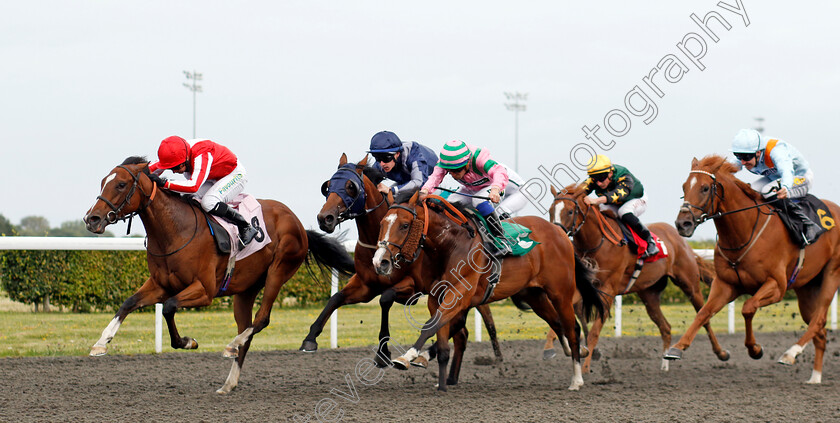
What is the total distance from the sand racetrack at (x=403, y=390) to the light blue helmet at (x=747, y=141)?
1.80 m

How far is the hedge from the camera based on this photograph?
8.27 meters

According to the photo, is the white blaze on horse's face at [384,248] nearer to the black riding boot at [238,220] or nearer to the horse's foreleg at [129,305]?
the black riding boot at [238,220]

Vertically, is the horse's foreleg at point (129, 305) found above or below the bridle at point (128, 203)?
below

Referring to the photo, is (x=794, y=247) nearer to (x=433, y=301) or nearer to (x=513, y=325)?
(x=433, y=301)

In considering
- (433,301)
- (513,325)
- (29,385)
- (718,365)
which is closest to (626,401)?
(433,301)

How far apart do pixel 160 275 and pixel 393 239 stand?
5.50 ft

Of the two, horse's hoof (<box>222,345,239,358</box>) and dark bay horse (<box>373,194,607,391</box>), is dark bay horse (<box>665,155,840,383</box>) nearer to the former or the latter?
dark bay horse (<box>373,194,607,391</box>)

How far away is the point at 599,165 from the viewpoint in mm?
7535

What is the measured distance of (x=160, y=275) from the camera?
5.43 m

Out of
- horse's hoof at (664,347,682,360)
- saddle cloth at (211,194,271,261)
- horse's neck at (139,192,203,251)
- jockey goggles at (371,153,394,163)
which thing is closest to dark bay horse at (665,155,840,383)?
horse's hoof at (664,347,682,360)

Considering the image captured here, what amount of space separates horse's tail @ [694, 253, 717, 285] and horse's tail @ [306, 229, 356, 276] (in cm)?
409

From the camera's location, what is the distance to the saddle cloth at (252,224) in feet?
19.1

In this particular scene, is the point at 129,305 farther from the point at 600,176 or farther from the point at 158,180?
the point at 600,176

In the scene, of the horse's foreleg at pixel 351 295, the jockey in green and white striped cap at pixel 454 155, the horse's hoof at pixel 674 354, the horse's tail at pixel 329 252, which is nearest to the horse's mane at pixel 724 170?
the horse's hoof at pixel 674 354
